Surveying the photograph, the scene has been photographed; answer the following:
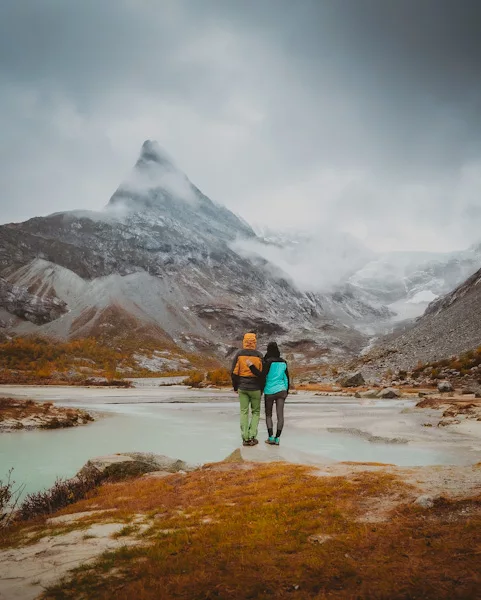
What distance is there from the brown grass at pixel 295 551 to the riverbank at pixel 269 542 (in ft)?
0.06

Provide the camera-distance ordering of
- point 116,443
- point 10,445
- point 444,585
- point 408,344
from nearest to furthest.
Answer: point 444,585, point 10,445, point 116,443, point 408,344

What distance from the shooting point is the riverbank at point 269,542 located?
4.28 m

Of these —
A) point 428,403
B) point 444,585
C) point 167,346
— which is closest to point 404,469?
point 444,585

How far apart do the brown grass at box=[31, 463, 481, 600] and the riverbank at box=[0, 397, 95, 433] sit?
2102 centimetres

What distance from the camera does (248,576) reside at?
4.52 metres

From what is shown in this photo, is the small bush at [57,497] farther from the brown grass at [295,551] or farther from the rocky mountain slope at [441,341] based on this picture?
the rocky mountain slope at [441,341]

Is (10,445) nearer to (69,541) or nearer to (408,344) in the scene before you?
(69,541)

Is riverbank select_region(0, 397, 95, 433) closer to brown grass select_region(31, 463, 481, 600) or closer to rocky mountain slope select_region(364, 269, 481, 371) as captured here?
brown grass select_region(31, 463, 481, 600)

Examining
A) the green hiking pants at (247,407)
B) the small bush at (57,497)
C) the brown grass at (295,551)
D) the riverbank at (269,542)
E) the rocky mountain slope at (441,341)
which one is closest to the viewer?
the brown grass at (295,551)

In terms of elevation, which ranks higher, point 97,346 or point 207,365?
point 97,346

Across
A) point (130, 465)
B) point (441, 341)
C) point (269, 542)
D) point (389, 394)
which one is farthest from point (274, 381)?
point (441, 341)

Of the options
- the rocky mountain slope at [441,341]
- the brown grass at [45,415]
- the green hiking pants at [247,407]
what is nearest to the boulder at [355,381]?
the rocky mountain slope at [441,341]

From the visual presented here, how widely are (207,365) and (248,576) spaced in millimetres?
174335

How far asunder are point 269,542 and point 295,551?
20.4 inches
